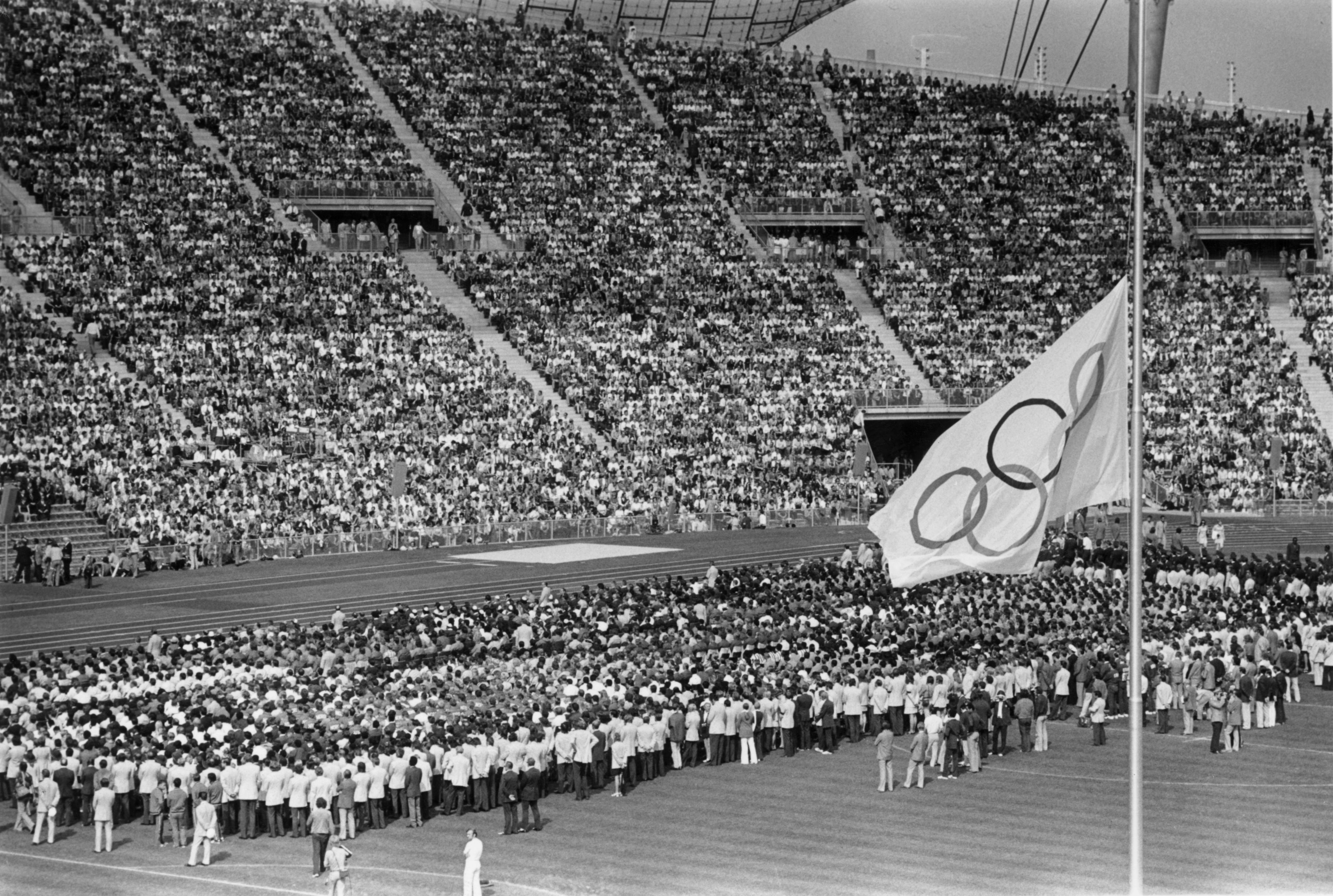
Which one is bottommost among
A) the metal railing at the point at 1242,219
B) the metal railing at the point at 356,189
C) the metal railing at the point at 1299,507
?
the metal railing at the point at 1299,507

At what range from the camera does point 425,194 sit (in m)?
63.1

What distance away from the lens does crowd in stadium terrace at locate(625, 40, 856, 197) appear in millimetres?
67250

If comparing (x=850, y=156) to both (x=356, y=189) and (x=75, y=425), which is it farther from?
(x=75, y=425)

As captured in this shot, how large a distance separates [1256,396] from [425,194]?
26.0 metres

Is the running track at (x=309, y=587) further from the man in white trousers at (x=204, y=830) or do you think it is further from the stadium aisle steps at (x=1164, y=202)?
the stadium aisle steps at (x=1164, y=202)

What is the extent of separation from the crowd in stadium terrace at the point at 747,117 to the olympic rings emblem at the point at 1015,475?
169ft

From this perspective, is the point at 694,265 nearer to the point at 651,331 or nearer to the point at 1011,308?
the point at 651,331

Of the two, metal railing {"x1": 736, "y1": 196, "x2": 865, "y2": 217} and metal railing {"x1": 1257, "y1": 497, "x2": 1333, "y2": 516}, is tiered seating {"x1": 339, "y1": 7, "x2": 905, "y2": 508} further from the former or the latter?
metal railing {"x1": 1257, "y1": 497, "x2": 1333, "y2": 516}

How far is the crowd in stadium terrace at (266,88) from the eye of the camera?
6225 centimetres

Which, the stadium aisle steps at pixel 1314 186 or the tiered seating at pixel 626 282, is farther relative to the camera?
the stadium aisle steps at pixel 1314 186

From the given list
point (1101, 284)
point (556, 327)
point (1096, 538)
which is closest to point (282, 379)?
point (556, 327)

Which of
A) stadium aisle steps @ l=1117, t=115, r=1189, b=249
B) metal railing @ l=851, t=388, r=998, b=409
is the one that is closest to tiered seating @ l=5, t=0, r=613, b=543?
metal railing @ l=851, t=388, r=998, b=409

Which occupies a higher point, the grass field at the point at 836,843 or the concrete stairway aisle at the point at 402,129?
the concrete stairway aisle at the point at 402,129

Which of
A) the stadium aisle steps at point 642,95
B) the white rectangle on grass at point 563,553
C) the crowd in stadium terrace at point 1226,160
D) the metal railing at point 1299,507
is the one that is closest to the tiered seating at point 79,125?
the stadium aisle steps at point 642,95
